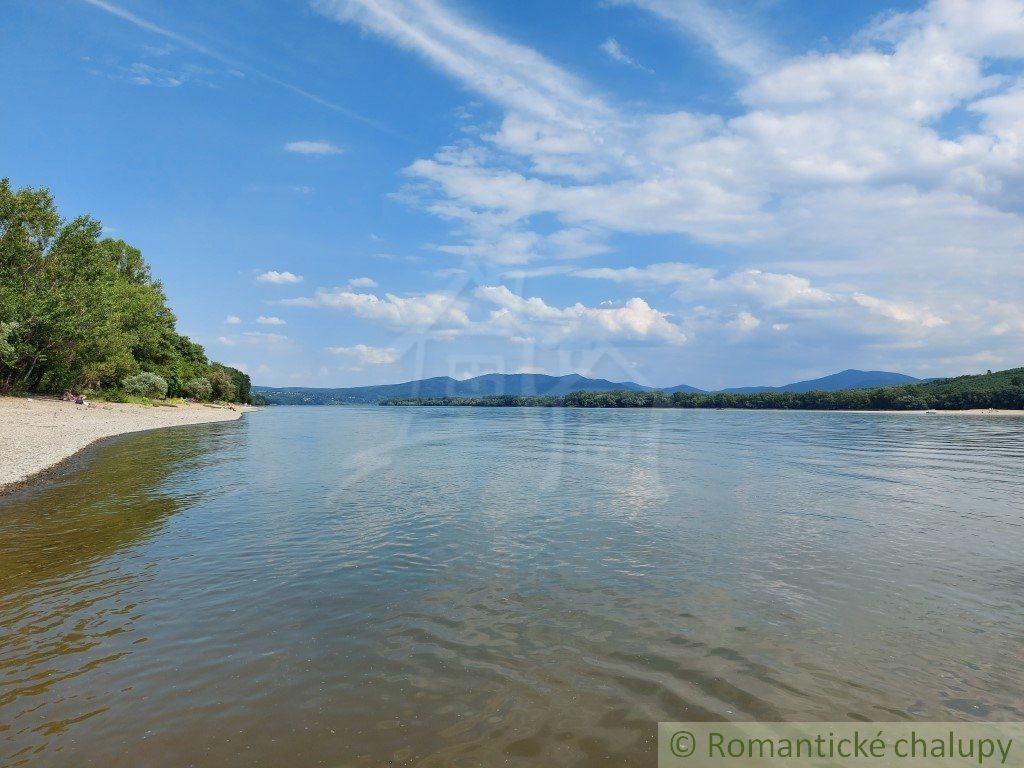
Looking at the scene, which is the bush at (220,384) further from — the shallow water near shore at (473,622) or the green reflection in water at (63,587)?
the shallow water near shore at (473,622)

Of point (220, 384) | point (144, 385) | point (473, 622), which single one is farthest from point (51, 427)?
point (220, 384)

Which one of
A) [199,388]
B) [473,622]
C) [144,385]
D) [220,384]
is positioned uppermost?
[220,384]

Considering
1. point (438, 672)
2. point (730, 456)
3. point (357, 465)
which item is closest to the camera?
point (438, 672)

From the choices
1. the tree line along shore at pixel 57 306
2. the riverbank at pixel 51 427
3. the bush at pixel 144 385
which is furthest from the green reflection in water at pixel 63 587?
the bush at pixel 144 385

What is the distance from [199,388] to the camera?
123 metres

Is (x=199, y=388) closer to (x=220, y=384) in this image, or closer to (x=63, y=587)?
(x=220, y=384)

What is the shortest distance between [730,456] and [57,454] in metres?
42.8

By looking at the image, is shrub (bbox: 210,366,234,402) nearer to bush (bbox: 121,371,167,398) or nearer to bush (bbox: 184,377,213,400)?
bush (bbox: 184,377,213,400)

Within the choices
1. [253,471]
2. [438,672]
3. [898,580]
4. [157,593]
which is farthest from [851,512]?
[253,471]

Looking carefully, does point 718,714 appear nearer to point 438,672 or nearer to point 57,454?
point 438,672

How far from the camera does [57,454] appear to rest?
3006 cm

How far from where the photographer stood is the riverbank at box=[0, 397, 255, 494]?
25.5m

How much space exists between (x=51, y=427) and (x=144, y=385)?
164 feet

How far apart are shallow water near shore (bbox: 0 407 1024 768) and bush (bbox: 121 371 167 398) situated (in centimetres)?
7675
